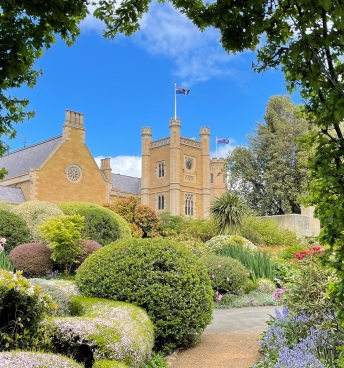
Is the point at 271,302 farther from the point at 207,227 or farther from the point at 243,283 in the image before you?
the point at 207,227

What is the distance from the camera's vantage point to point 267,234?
825 inches

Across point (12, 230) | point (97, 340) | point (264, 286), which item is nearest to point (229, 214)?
point (264, 286)

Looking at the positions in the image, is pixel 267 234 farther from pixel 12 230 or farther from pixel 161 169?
pixel 161 169

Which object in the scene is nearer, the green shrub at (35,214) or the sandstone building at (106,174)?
the green shrub at (35,214)

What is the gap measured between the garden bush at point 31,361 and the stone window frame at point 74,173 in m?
35.2

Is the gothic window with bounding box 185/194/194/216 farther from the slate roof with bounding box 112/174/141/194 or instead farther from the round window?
the round window

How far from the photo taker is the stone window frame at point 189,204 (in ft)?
171

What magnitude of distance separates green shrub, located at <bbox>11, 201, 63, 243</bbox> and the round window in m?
23.2

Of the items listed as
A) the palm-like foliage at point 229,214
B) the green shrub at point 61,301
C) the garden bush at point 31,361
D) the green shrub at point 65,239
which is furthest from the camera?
the palm-like foliage at point 229,214

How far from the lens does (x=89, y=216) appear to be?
1460 cm

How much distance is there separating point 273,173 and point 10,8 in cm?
2813

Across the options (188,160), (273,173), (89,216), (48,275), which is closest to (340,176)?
(48,275)

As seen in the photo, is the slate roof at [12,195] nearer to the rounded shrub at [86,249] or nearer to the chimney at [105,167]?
the chimney at [105,167]

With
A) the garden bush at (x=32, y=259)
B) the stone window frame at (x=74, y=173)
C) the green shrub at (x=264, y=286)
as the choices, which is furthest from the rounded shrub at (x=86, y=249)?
the stone window frame at (x=74, y=173)
